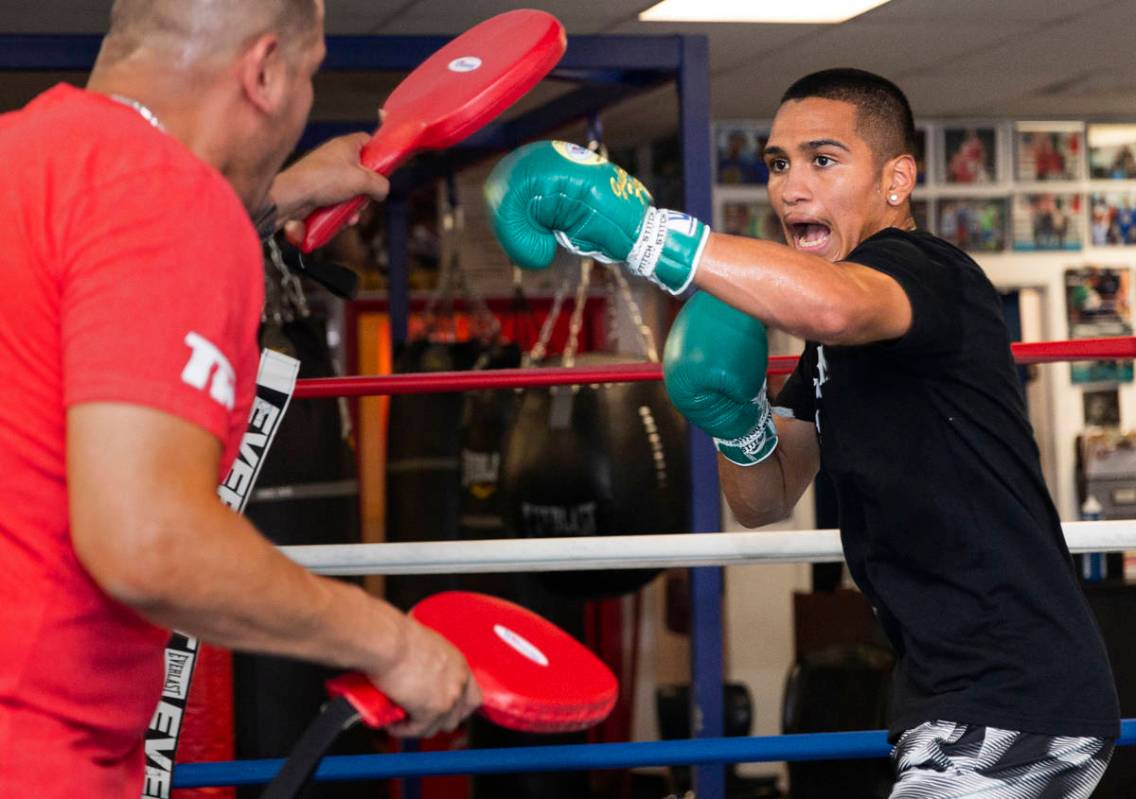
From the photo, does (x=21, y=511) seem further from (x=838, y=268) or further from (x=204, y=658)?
(x=204, y=658)

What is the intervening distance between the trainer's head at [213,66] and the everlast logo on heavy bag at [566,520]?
2.64 m

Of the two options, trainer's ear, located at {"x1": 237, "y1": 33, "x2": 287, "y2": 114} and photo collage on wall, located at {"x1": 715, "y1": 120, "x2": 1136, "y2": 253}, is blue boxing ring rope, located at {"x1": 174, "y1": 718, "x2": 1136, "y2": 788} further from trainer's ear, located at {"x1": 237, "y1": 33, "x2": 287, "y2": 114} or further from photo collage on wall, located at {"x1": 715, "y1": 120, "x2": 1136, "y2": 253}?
photo collage on wall, located at {"x1": 715, "y1": 120, "x2": 1136, "y2": 253}

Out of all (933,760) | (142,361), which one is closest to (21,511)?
(142,361)

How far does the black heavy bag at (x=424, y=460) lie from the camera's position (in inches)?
179

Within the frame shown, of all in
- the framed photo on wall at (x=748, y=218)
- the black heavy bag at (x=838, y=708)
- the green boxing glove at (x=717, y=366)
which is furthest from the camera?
the framed photo on wall at (x=748, y=218)

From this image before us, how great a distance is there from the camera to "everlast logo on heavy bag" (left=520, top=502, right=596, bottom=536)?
11.9ft

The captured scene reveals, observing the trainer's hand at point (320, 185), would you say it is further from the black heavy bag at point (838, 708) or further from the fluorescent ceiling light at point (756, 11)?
the black heavy bag at point (838, 708)

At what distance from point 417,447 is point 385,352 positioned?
5.95 feet

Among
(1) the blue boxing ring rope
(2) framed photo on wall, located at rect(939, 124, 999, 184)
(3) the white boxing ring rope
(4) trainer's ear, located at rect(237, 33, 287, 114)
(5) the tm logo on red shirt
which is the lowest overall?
(1) the blue boxing ring rope

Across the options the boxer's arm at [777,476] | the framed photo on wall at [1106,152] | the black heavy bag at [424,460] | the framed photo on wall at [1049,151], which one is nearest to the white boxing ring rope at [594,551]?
the boxer's arm at [777,476]

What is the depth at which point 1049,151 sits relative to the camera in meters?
6.03

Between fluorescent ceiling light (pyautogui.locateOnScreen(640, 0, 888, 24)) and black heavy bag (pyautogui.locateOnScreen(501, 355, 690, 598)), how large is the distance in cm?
99

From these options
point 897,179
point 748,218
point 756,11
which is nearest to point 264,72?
point 897,179

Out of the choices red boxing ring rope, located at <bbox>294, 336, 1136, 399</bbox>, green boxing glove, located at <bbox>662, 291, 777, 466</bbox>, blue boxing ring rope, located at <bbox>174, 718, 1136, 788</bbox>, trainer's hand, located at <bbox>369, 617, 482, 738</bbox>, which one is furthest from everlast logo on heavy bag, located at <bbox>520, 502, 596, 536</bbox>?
trainer's hand, located at <bbox>369, 617, 482, 738</bbox>
